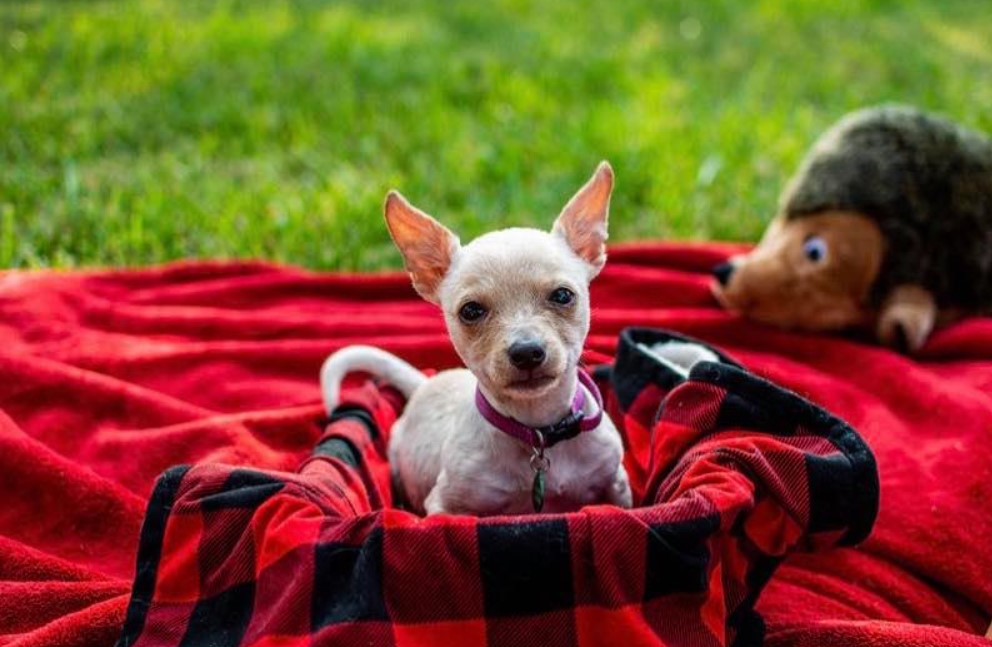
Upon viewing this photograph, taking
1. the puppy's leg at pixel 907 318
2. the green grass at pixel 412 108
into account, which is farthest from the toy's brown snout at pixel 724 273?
the green grass at pixel 412 108

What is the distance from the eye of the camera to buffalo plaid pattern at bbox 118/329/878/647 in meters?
1.93

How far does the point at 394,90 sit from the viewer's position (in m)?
5.72

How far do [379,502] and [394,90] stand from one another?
3.56 m

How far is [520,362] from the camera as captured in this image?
6.73ft

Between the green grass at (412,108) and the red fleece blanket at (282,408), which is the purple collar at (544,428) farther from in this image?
the green grass at (412,108)

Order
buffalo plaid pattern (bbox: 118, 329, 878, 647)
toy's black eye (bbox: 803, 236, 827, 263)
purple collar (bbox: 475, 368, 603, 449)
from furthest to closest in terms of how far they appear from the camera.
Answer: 1. toy's black eye (bbox: 803, 236, 827, 263)
2. purple collar (bbox: 475, 368, 603, 449)
3. buffalo plaid pattern (bbox: 118, 329, 878, 647)

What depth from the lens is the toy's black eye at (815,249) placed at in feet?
10.8

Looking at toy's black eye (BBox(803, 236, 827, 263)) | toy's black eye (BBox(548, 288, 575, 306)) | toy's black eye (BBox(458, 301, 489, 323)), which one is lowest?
toy's black eye (BBox(803, 236, 827, 263))

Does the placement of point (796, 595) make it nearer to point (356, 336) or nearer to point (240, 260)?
point (356, 336)

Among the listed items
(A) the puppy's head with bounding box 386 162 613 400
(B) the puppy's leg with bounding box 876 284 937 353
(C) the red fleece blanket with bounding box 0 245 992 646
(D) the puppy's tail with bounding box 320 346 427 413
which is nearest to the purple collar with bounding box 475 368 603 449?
(A) the puppy's head with bounding box 386 162 613 400

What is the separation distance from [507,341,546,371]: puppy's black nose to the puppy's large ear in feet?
1.38

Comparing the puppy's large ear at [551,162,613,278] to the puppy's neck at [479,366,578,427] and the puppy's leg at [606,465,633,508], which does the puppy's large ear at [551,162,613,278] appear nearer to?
the puppy's neck at [479,366,578,427]

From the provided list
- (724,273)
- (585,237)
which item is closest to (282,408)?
(585,237)

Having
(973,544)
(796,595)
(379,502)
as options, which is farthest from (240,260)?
(973,544)
